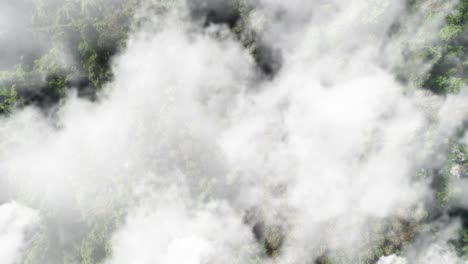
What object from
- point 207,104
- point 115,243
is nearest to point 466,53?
point 207,104

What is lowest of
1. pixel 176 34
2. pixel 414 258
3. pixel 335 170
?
pixel 414 258

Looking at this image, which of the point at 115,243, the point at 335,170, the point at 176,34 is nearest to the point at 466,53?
the point at 335,170

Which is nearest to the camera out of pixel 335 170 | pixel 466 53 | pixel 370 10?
pixel 466 53

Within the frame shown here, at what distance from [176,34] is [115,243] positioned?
18028 millimetres

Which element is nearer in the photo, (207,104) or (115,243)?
(207,104)

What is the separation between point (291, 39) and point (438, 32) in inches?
334

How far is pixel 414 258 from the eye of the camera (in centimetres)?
1997

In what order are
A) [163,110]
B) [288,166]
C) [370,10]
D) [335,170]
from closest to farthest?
1. [370,10]
2. [335,170]
3. [288,166]
4. [163,110]

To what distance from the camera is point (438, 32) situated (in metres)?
17.1

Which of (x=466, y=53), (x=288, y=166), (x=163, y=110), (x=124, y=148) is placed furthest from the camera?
(x=124, y=148)

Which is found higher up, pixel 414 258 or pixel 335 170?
pixel 335 170

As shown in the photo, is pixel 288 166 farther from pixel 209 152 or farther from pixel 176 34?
pixel 176 34

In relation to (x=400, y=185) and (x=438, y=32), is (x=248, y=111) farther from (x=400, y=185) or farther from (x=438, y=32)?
(x=438, y=32)

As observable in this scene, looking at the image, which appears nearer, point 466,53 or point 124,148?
point 466,53
